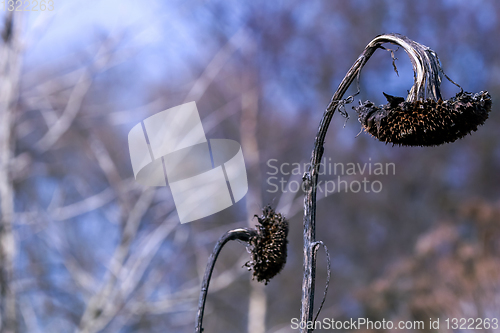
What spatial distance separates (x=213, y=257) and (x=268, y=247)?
8cm

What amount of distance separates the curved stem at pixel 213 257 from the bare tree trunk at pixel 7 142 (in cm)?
142

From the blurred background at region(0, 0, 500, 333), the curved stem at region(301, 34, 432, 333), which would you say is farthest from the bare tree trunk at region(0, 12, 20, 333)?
the curved stem at region(301, 34, 432, 333)

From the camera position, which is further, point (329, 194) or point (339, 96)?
point (329, 194)

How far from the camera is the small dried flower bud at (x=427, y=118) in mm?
396

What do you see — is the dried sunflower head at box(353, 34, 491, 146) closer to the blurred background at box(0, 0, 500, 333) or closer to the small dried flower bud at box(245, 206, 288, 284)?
the small dried flower bud at box(245, 206, 288, 284)

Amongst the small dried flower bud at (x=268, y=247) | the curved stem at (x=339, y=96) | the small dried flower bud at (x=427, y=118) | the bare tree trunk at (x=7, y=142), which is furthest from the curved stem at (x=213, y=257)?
the bare tree trunk at (x=7, y=142)

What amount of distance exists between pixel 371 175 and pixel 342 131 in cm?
35

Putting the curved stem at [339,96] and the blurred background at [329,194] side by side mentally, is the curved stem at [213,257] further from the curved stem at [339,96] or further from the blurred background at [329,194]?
the blurred background at [329,194]

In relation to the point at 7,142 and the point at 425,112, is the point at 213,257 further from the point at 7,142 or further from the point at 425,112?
the point at 7,142

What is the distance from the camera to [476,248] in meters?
2.35

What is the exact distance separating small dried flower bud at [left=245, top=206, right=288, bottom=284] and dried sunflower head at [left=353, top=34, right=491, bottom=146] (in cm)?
23

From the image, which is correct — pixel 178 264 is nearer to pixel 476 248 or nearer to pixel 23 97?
pixel 23 97

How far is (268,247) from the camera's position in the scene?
569 mm

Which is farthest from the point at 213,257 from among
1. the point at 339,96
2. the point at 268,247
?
the point at 339,96
